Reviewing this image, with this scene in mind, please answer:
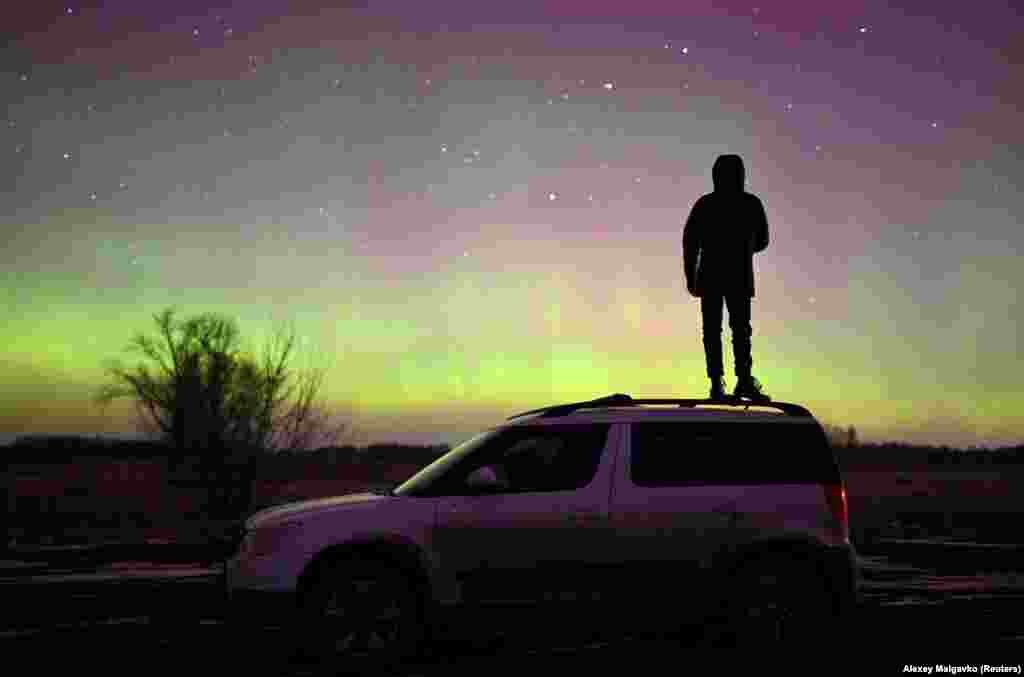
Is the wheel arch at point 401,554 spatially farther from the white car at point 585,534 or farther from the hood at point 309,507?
the hood at point 309,507

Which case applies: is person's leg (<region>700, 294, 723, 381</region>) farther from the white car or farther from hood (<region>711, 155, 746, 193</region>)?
the white car

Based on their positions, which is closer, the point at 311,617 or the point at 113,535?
the point at 311,617

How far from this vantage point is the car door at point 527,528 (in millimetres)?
9586

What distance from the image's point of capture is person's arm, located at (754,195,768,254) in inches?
577

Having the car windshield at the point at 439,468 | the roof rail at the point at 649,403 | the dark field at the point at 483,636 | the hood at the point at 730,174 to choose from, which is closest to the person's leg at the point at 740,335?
the hood at the point at 730,174

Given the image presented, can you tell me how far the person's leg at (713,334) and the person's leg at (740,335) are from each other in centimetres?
14

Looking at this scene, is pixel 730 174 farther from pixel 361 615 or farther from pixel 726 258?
pixel 361 615

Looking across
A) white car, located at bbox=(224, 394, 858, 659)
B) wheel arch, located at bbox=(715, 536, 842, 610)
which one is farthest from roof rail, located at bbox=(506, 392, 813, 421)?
wheel arch, located at bbox=(715, 536, 842, 610)

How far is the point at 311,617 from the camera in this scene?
9398mm

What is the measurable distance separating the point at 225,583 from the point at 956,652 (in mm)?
5619

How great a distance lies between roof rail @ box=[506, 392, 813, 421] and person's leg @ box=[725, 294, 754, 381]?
442 centimetres

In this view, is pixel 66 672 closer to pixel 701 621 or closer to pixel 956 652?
pixel 701 621

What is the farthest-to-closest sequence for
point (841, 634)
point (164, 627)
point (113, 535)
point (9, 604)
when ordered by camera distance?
point (113, 535)
point (9, 604)
point (164, 627)
point (841, 634)

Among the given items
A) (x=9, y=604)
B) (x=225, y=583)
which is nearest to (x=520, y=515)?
(x=225, y=583)
